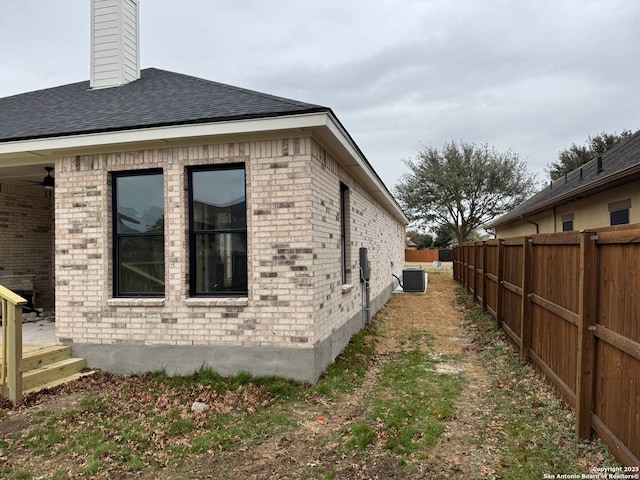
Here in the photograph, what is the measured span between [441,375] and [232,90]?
516cm

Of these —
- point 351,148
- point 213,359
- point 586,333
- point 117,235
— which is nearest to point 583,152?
point 351,148

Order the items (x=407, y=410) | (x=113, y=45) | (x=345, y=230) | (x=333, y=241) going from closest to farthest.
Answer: (x=407, y=410), (x=333, y=241), (x=345, y=230), (x=113, y=45)

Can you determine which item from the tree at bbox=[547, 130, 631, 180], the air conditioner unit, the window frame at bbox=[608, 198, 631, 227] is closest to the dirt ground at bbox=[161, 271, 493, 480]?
the window frame at bbox=[608, 198, 631, 227]

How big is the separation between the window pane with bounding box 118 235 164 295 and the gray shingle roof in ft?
4.95

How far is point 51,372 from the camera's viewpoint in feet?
17.0

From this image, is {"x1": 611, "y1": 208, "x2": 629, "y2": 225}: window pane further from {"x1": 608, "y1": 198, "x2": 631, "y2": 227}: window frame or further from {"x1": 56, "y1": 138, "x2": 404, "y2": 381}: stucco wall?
{"x1": 56, "y1": 138, "x2": 404, "y2": 381}: stucco wall

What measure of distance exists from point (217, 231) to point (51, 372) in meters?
2.66

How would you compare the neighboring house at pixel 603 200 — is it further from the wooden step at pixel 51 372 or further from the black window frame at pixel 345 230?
the wooden step at pixel 51 372

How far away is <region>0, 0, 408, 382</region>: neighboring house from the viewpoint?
5.14 m

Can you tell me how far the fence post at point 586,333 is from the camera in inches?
133

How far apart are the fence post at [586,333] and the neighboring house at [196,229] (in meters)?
2.77

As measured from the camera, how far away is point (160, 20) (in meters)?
→ 11.1

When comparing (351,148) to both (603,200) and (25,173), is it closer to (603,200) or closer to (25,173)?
(25,173)

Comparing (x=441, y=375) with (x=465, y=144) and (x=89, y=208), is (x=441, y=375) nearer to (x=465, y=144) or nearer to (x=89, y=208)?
(x=89, y=208)
